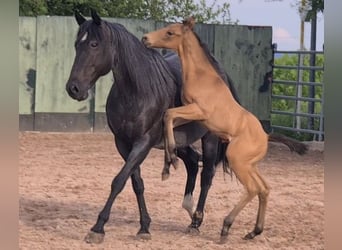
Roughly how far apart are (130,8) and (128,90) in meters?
15.5

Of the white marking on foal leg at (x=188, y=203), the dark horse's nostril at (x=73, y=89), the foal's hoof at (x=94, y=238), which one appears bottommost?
the foal's hoof at (x=94, y=238)

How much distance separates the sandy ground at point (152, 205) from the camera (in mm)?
4676

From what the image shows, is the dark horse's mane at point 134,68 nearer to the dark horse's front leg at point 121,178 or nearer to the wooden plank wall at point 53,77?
the dark horse's front leg at point 121,178

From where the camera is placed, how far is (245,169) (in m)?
4.28

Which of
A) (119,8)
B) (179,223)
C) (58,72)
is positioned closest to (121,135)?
(179,223)

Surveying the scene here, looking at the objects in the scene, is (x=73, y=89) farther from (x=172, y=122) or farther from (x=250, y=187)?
(x=250, y=187)

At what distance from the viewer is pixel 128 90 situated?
4477mm

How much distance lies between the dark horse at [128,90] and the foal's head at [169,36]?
0.68 ft

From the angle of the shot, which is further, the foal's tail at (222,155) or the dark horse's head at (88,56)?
the foal's tail at (222,155)

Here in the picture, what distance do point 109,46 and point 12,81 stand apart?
140 inches

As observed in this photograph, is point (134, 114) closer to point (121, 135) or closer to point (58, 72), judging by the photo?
point (121, 135)

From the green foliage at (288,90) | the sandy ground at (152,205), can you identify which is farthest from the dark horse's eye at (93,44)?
the green foliage at (288,90)

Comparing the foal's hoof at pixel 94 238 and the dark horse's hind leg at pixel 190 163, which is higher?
the dark horse's hind leg at pixel 190 163

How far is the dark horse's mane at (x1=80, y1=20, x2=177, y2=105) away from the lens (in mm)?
4438
